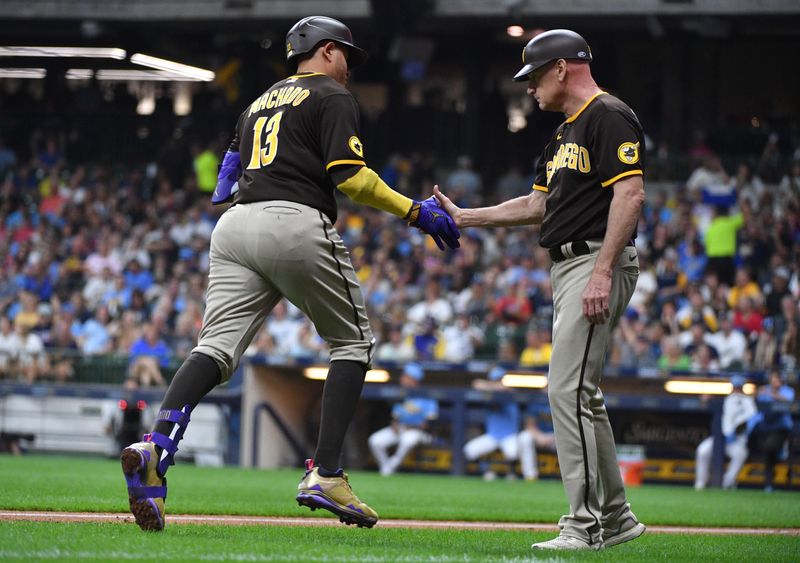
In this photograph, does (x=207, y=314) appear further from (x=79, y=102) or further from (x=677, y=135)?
(x=79, y=102)

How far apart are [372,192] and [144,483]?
60.6 inches

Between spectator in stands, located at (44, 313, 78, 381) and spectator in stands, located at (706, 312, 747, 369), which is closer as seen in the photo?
spectator in stands, located at (706, 312, 747, 369)

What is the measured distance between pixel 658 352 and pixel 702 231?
3.54 m

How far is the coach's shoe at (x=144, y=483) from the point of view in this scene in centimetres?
502

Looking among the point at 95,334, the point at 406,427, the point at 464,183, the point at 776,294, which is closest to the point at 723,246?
the point at 776,294

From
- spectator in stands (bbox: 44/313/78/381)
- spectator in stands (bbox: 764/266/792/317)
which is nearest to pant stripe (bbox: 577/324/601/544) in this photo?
spectator in stands (bbox: 764/266/792/317)

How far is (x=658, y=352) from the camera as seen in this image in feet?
49.0

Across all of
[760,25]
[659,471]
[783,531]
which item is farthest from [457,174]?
[783,531]

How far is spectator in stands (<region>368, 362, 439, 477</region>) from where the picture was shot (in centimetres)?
1462

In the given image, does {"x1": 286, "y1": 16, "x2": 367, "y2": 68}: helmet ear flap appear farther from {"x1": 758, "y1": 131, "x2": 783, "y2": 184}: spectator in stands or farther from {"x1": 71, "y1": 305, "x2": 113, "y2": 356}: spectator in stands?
{"x1": 758, "y1": 131, "x2": 783, "y2": 184}: spectator in stands

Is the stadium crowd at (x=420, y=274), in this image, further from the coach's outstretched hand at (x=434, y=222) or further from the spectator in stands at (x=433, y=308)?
the coach's outstretched hand at (x=434, y=222)

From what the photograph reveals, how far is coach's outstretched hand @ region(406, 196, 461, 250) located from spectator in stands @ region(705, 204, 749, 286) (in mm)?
11898

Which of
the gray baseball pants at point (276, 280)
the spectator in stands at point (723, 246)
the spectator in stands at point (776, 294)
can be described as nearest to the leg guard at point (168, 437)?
the gray baseball pants at point (276, 280)

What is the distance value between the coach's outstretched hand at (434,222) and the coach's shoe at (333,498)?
113 cm
